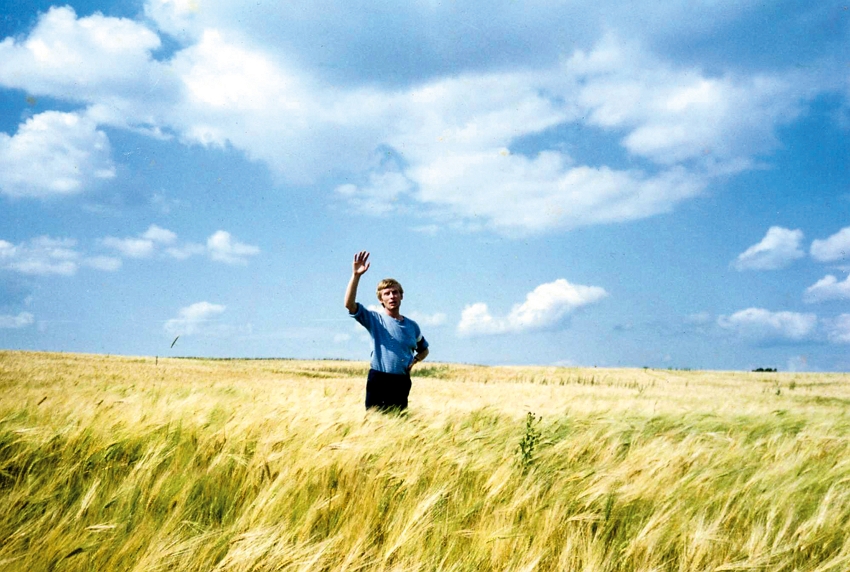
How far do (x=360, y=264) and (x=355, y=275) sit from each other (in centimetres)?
10

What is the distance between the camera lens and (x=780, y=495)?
8.39 feet

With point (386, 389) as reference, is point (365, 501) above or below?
below

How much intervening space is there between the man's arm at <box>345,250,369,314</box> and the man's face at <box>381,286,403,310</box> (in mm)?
409

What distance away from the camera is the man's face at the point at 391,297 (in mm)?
4727

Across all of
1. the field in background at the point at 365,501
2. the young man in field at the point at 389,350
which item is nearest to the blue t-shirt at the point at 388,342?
the young man in field at the point at 389,350

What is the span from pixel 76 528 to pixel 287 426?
4.36 feet

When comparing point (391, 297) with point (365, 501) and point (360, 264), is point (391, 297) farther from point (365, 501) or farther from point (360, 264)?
point (365, 501)

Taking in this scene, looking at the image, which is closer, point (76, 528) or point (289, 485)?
point (76, 528)

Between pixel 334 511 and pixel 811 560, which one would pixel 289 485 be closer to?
pixel 334 511

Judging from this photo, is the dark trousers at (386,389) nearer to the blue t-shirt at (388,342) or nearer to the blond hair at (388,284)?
the blue t-shirt at (388,342)

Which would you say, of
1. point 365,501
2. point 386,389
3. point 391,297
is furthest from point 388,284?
point 365,501

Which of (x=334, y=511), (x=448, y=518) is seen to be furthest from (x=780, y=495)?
(x=334, y=511)

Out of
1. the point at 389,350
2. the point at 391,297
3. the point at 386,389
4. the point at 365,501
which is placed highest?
the point at 391,297

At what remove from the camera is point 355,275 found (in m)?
4.25
